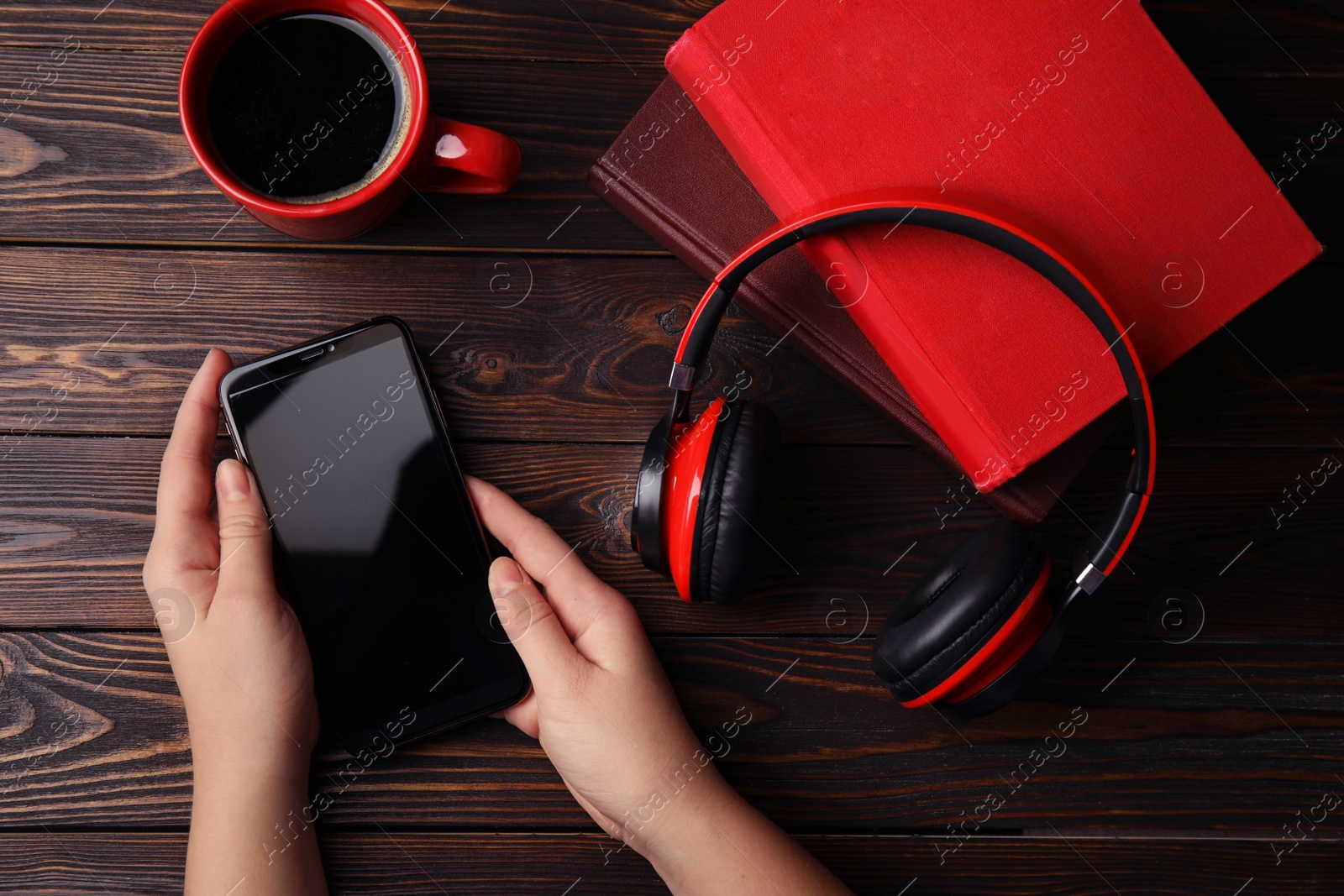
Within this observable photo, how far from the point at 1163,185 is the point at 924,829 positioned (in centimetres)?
56

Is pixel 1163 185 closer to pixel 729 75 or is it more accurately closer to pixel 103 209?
pixel 729 75

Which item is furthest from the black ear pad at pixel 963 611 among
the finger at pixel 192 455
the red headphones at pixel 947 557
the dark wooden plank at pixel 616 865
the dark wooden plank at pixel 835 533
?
the finger at pixel 192 455

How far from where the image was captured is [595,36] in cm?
69

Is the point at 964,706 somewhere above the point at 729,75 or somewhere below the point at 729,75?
below

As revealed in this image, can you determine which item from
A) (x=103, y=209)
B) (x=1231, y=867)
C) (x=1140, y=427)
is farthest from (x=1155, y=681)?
(x=103, y=209)

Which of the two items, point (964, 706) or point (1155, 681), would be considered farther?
point (1155, 681)

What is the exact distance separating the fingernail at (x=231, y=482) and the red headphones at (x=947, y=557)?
0.32 metres

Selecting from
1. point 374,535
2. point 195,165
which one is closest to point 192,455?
point 374,535

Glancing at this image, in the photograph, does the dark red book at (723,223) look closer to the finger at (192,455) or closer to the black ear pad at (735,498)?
the black ear pad at (735,498)

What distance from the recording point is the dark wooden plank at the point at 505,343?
67cm

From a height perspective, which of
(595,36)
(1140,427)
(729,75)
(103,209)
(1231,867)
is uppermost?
(103,209)

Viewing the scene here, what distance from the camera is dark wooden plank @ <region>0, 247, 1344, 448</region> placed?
666mm

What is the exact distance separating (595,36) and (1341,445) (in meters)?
0.77

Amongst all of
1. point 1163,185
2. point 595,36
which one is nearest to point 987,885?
point 1163,185
